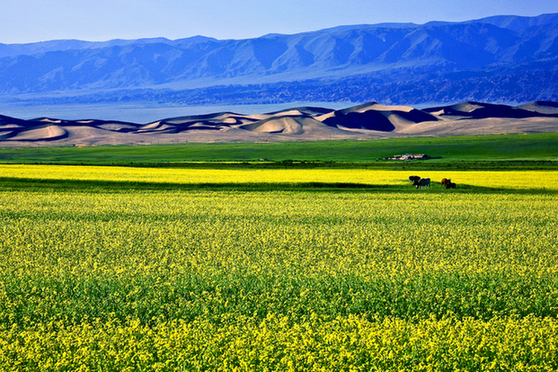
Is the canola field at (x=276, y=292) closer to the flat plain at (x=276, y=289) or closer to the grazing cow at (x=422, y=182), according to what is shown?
the flat plain at (x=276, y=289)

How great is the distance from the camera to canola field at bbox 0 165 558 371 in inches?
391

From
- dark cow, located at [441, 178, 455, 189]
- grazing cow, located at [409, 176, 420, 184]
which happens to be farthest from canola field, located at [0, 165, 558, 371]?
grazing cow, located at [409, 176, 420, 184]

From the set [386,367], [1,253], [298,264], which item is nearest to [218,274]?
[298,264]

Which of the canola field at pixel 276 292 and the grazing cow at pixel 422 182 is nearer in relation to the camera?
the canola field at pixel 276 292

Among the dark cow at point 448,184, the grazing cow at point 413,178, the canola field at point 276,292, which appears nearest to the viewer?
the canola field at point 276,292

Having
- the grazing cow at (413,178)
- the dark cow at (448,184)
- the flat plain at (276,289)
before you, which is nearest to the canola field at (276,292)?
the flat plain at (276,289)

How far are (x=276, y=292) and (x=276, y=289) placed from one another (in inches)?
3.8

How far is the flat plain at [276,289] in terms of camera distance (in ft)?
32.7

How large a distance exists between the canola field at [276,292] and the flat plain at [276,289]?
5 cm

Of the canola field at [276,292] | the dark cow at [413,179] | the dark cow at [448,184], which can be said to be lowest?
the canola field at [276,292]

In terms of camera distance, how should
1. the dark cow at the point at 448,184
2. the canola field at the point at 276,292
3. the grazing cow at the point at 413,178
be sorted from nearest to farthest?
the canola field at the point at 276,292 < the dark cow at the point at 448,184 < the grazing cow at the point at 413,178

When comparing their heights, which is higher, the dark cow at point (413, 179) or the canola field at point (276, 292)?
the dark cow at point (413, 179)

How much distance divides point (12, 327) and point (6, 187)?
32.8 m

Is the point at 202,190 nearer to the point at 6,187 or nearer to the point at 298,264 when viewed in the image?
the point at 6,187
